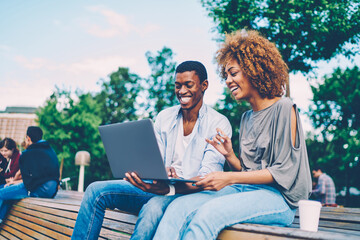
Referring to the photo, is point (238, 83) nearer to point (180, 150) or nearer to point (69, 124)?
point (180, 150)

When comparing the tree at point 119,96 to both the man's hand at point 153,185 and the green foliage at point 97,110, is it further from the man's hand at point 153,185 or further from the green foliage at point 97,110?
the man's hand at point 153,185

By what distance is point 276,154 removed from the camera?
7.34 feet

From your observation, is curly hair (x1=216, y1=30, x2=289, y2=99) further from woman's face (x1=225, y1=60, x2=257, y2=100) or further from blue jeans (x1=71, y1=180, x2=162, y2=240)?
blue jeans (x1=71, y1=180, x2=162, y2=240)

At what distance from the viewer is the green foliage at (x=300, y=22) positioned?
41.0 ft

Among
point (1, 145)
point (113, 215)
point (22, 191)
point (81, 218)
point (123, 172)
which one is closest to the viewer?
point (123, 172)

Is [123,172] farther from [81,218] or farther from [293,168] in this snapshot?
[293,168]

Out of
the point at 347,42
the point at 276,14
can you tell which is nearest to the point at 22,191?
the point at 276,14

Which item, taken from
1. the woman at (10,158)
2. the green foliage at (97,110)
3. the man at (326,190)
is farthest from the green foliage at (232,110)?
the woman at (10,158)

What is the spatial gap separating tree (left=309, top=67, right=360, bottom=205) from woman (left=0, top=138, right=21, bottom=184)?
1824 cm

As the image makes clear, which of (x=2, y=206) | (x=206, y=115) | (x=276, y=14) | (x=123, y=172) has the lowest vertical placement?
(x=2, y=206)

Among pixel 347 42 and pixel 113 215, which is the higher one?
pixel 347 42

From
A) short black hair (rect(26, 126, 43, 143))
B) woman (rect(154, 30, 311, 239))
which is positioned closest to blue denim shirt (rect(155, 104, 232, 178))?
woman (rect(154, 30, 311, 239))

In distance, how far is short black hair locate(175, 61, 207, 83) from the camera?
3.27 metres

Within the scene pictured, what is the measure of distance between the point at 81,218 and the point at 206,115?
1440 mm
